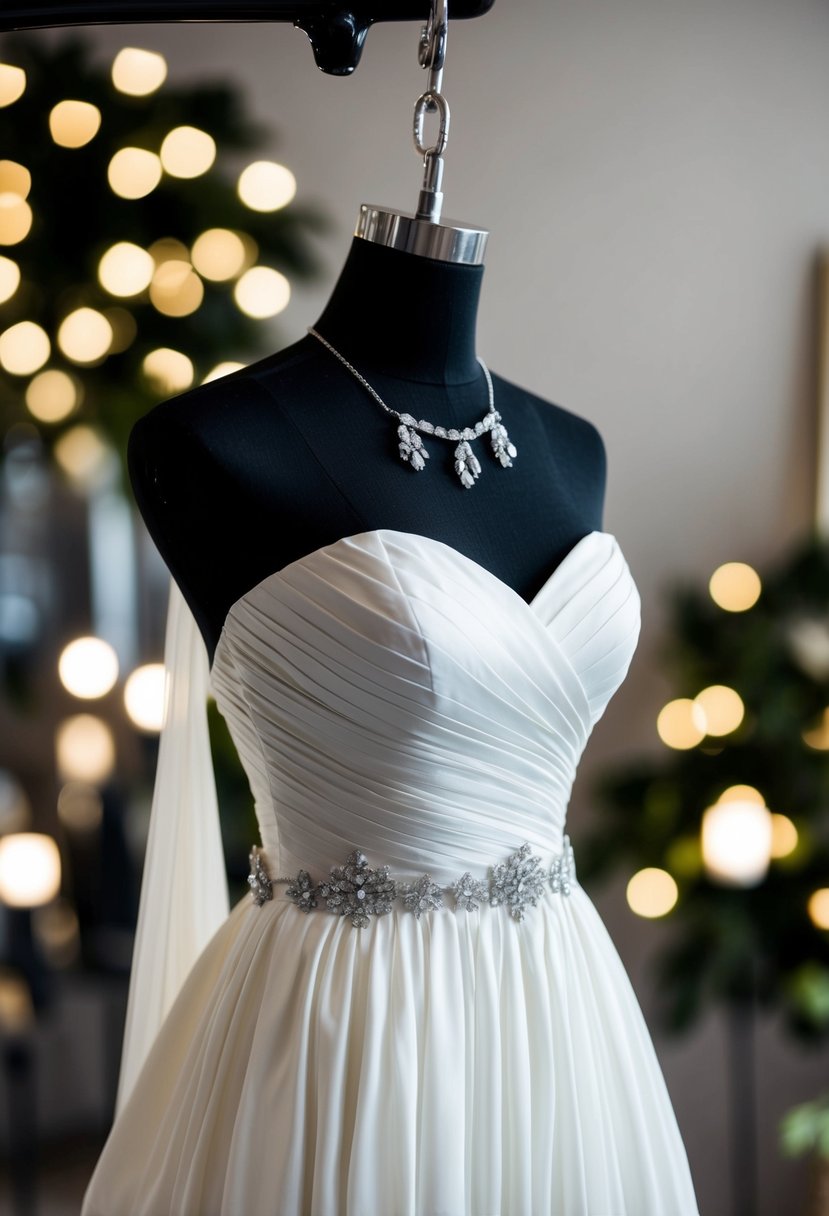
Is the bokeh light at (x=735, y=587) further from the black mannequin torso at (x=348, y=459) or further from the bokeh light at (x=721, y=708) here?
the black mannequin torso at (x=348, y=459)

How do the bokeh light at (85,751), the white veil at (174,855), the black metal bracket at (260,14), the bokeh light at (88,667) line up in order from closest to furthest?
the black metal bracket at (260,14), the white veil at (174,855), the bokeh light at (88,667), the bokeh light at (85,751)

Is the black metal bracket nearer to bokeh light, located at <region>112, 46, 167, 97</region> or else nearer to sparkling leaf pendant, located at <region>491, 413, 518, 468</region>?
sparkling leaf pendant, located at <region>491, 413, 518, 468</region>

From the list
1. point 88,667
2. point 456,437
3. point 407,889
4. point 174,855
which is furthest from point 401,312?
point 88,667

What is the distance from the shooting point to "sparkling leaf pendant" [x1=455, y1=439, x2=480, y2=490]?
43.8 inches

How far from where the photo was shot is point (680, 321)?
2.39 metres

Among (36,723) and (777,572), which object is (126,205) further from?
(777,572)

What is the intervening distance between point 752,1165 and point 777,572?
1.43 meters

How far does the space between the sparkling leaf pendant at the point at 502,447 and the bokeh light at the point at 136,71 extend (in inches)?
60.3

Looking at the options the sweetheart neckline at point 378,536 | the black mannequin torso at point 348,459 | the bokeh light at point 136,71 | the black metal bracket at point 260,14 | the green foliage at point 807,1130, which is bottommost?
the green foliage at point 807,1130

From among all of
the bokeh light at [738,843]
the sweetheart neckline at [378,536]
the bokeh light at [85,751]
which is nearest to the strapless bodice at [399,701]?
the sweetheart neckline at [378,536]

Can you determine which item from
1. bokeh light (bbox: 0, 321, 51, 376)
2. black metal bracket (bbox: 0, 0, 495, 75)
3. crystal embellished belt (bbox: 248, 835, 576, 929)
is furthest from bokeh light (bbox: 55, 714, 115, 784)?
black metal bracket (bbox: 0, 0, 495, 75)

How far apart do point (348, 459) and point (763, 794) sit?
150cm

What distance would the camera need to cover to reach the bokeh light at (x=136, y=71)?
2213 mm

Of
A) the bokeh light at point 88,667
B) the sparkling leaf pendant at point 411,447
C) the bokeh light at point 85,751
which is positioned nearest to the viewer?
the sparkling leaf pendant at point 411,447
